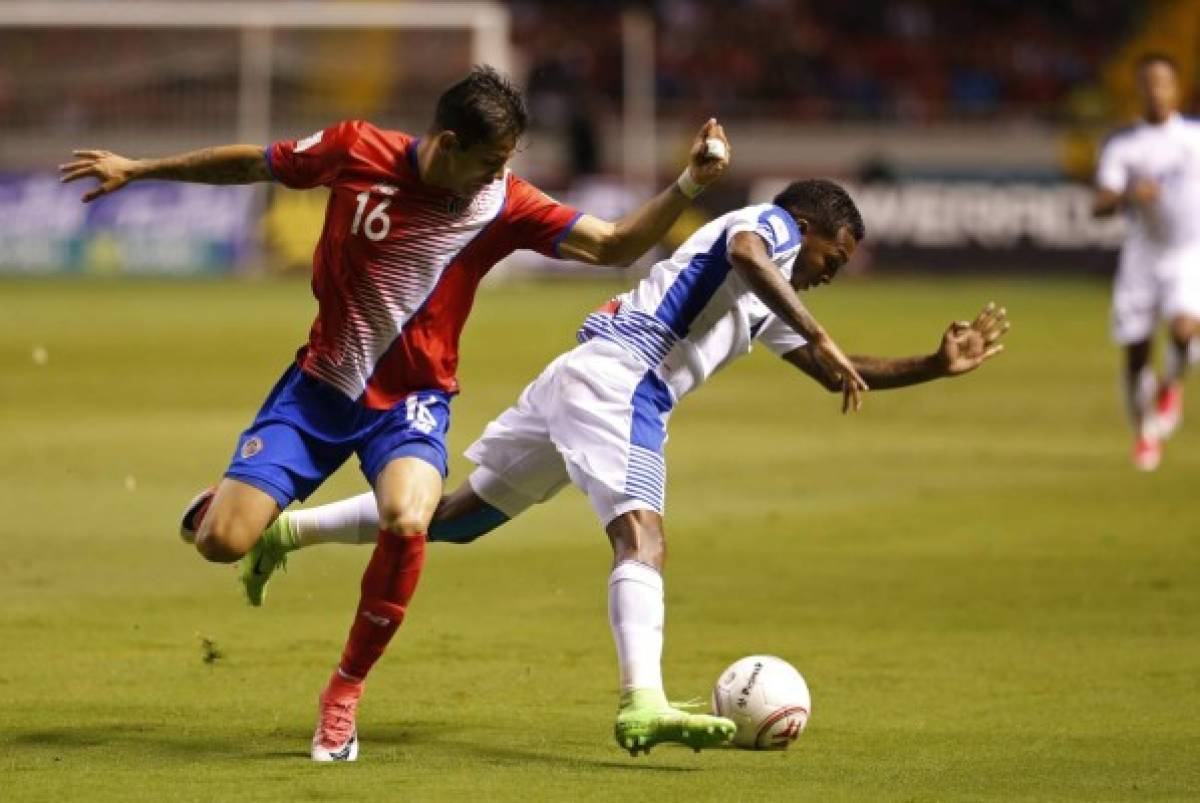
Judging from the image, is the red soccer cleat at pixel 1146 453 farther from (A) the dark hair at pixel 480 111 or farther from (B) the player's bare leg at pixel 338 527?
(A) the dark hair at pixel 480 111

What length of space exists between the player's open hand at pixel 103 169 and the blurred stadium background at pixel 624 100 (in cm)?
2847

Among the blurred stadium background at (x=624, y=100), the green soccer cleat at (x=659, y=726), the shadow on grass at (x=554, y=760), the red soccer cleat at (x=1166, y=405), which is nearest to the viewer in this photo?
the green soccer cleat at (x=659, y=726)

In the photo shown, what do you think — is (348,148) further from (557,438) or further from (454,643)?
(454,643)

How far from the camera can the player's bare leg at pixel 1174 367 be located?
1692 cm

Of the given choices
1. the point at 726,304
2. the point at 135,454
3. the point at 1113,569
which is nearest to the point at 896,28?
the point at 135,454

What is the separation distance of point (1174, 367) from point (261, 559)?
10.3 metres

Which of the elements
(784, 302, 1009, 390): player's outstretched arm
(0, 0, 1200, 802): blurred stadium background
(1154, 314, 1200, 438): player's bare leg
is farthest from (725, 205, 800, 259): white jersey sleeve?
(1154, 314, 1200, 438): player's bare leg

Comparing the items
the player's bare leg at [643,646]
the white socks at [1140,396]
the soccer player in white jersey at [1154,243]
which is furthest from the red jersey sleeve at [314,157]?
the white socks at [1140,396]

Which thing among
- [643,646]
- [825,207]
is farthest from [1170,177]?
[643,646]

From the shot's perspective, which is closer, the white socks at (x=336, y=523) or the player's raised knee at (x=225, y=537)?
the player's raised knee at (x=225, y=537)

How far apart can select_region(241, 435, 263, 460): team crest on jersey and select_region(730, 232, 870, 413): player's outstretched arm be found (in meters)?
1.67

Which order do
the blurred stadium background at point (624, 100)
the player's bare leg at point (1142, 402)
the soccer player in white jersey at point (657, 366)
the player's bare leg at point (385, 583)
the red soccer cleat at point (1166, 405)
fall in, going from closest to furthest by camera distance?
the player's bare leg at point (385, 583) → the soccer player in white jersey at point (657, 366) → the player's bare leg at point (1142, 402) → the red soccer cleat at point (1166, 405) → the blurred stadium background at point (624, 100)

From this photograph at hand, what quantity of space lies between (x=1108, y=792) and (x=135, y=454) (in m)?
10.9

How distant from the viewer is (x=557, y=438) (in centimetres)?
790
